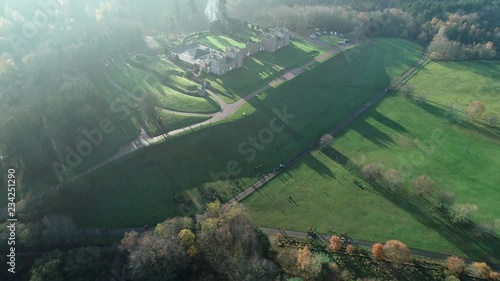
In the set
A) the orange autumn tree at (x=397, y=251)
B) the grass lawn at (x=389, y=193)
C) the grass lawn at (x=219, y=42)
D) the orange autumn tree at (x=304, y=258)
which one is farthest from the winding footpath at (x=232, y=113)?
the grass lawn at (x=219, y=42)

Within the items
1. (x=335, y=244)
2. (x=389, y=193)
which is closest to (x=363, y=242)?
(x=335, y=244)

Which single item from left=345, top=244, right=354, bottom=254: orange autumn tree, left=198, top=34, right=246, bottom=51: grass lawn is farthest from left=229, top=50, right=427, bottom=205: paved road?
left=198, top=34, right=246, bottom=51: grass lawn

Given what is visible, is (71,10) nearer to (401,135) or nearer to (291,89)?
(291,89)

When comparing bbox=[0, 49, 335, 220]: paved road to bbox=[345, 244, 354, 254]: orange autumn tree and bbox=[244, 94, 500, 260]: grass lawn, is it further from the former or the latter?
bbox=[345, 244, 354, 254]: orange autumn tree

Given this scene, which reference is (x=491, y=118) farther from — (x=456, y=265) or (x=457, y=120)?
(x=456, y=265)

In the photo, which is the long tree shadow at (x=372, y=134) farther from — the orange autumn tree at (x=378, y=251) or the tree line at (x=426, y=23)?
the tree line at (x=426, y=23)
